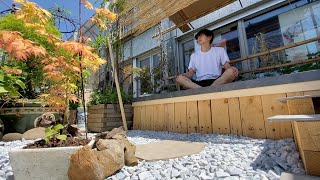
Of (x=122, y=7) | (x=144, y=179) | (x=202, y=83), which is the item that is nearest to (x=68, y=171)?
(x=144, y=179)

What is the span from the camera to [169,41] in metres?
5.30

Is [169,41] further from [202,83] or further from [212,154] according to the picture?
[212,154]

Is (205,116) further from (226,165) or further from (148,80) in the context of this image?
(148,80)

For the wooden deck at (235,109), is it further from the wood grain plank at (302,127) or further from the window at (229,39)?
the window at (229,39)

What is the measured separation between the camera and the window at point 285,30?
321cm

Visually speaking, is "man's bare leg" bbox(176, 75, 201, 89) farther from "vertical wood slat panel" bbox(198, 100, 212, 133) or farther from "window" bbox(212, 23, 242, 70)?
"window" bbox(212, 23, 242, 70)

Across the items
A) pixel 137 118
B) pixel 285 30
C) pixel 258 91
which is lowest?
pixel 137 118

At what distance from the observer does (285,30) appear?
3502mm

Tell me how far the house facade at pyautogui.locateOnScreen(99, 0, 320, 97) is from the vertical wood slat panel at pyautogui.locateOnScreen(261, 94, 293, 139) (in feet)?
3.29

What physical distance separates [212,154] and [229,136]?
73cm

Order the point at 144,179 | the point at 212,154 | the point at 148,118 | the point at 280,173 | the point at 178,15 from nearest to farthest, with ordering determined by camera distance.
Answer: the point at 280,173
the point at 144,179
the point at 212,154
the point at 148,118
the point at 178,15

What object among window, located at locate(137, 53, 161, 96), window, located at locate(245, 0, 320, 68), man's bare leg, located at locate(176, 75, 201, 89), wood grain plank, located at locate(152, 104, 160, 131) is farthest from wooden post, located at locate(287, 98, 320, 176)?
window, located at locate(137, 53, 161, 96)

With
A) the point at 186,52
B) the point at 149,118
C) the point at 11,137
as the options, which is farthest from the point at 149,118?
the point at 186,52

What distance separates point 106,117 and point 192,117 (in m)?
1.68
